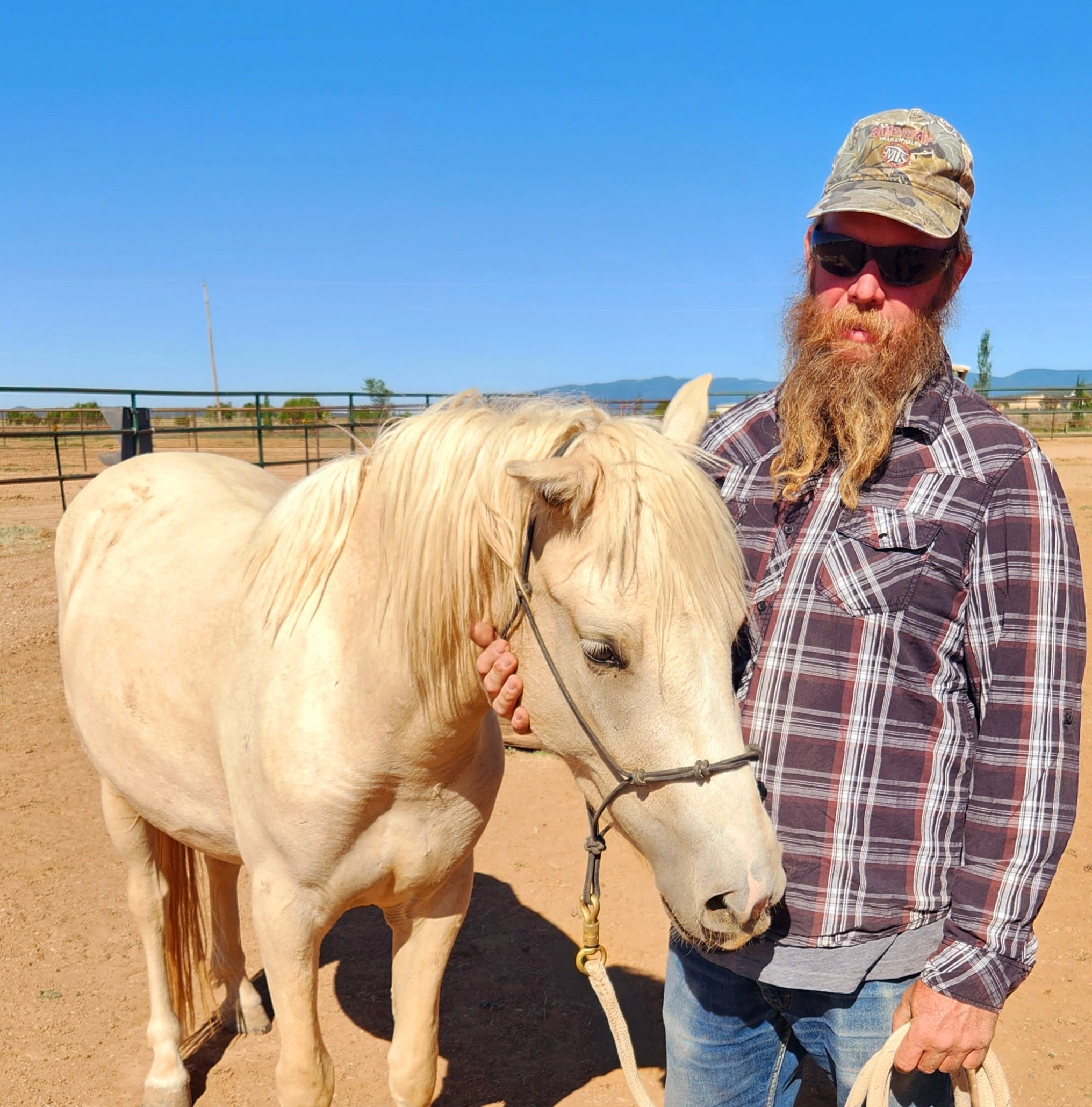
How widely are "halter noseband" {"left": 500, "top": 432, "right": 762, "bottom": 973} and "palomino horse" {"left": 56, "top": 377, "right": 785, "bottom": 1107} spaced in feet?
0.05

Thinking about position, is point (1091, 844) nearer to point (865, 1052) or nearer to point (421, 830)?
point (865, 1052)

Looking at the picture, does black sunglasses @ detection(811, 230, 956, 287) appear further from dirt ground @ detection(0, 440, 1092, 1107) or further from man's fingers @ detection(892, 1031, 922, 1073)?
dirt ground @ detection(0, 440, 1092, 1107)

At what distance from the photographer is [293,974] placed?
→ 1946mm

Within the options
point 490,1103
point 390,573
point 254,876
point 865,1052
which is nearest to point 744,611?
point 390,573

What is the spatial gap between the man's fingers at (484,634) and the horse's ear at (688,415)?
0.50 meters

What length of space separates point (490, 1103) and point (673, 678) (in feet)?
6.73

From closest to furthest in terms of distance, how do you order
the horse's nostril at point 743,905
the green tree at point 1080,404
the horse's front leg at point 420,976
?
the horse's nostril at point 743,905 < the horse's front leg at point 420,976 < the green tree at point 1080,404

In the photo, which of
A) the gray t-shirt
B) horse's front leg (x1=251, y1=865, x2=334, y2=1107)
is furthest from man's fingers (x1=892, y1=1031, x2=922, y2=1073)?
horse's front leg (x1=251, y1=865, x2=334, y2=1107)

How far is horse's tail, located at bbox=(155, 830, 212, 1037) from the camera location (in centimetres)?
283

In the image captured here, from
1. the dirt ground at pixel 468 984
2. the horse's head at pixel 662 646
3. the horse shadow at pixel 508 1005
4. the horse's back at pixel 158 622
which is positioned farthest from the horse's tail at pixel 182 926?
the horse's head at pixel 662 646

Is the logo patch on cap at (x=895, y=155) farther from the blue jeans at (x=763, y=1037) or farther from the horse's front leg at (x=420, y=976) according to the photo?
the horse's front leg at (x=420, y=976)

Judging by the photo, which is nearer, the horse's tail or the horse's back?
the horse's back

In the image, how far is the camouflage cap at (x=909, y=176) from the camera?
1524 mm

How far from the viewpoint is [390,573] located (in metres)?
1.69
